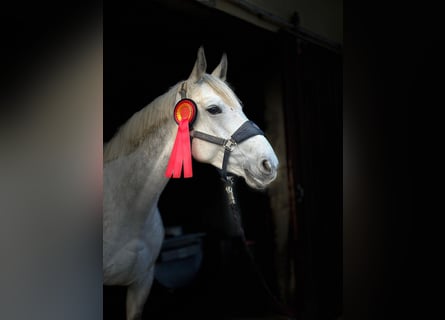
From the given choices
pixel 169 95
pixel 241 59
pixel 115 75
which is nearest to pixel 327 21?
pixel 241 59

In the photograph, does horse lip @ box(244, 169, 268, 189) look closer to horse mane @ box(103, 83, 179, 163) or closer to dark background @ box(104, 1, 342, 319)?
dark background @ box(104, 1, 342, 319)

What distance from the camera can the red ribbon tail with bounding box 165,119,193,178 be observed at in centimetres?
116

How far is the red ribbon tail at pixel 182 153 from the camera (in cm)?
116

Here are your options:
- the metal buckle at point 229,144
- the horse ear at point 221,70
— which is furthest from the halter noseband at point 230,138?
the horse ear at point 221,70

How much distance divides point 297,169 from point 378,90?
0.61 m

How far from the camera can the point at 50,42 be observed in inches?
44.4

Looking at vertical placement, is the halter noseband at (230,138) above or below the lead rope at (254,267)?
above

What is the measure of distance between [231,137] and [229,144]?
0.8 inches

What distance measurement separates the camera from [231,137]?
112cm

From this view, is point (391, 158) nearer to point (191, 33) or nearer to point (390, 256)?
point (390, 256)

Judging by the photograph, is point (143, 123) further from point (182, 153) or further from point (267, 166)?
point (267, 166)

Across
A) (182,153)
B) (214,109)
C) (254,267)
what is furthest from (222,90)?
(254,267)

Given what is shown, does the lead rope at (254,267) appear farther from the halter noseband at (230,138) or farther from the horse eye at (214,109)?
the horse eye at (214,109)

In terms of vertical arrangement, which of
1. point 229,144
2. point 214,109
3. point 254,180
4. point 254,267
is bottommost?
point 254,267
